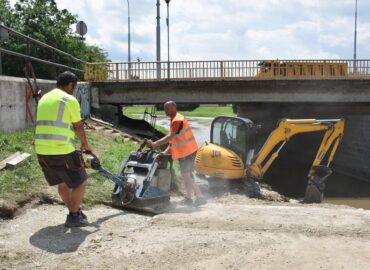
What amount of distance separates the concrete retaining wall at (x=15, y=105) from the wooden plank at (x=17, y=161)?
185cm

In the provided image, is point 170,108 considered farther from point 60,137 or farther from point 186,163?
point 60,137

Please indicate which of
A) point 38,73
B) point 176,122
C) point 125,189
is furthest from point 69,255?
point 38,73

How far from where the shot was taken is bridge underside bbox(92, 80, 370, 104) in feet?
71.6

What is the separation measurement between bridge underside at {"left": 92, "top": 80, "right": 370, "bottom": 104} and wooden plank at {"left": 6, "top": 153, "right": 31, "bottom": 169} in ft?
47.3

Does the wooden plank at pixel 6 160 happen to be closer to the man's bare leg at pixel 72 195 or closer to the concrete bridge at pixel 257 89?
the man's bare leg at pixel 72 195

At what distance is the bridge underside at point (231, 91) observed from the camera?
859 inches

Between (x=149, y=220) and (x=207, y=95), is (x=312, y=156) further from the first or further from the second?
(x=149, y=220)

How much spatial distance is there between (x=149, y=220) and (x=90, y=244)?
1.33 metres

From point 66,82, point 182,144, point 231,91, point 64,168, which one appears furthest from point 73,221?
point 231,91

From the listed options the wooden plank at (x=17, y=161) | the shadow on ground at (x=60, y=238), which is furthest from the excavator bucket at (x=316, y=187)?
the shadow on ground at (x=60, y=238)

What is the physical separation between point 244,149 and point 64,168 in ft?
22.4

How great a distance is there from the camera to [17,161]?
725 cm

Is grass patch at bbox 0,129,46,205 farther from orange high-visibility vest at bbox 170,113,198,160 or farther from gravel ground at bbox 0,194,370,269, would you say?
orange high-visibility vest at bbox 170,113,198,160

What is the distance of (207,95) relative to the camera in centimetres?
2236
